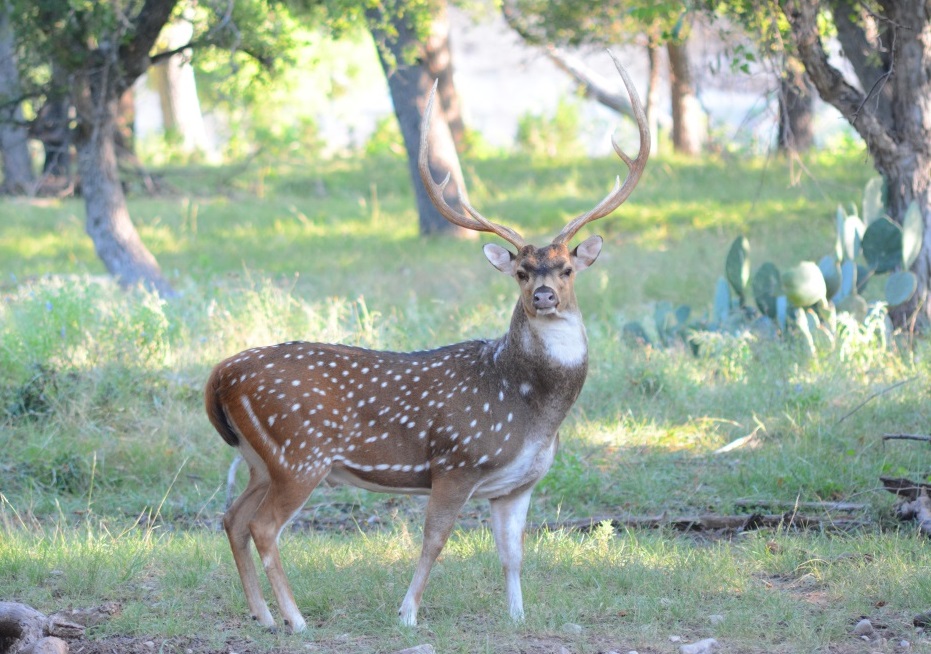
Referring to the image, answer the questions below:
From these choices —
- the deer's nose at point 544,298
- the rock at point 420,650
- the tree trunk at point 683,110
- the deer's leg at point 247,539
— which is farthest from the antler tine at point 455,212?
the tree trunk at point 683,110

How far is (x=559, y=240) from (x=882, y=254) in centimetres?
475

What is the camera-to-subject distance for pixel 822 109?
3200 cm

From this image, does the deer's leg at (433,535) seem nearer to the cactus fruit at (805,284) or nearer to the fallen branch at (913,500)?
the fallen branch at (913,500)

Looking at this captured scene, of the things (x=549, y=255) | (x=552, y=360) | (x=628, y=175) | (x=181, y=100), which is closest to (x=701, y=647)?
(x=552, y=360)

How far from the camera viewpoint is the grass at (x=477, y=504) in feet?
17.2

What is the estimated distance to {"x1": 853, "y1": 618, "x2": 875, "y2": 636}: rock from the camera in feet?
16.1

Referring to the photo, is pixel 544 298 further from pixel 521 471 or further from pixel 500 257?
pixel 521 471

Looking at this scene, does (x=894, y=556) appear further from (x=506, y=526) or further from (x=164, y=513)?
(x=164, y=513)

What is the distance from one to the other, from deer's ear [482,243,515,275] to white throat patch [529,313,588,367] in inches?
13.0

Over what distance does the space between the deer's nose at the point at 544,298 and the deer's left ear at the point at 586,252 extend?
386 mm

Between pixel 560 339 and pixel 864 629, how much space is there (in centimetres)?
180

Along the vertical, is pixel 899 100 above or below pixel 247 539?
above

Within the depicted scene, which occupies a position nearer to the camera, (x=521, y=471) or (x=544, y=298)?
(x=544, y=298)

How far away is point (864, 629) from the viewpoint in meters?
4.94
